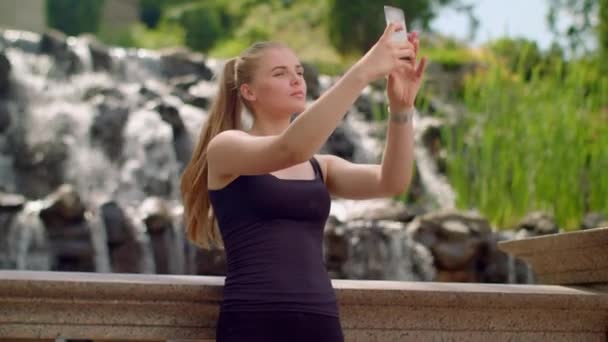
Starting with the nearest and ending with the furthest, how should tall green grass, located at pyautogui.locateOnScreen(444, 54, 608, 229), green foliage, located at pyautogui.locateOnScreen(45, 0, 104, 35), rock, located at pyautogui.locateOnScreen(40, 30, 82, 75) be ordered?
tall green grass, located at pyautogui.locateOnScreen(444, 54, 608, 229) → rock, located at pyautogui.locateOnScreen(40, 30, 82, 75) → green foliage, located at pyautogui.locateOnScreen(45, 0, 104, 35)

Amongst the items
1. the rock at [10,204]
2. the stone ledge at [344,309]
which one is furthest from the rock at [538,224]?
the stone ledge at [344,309]

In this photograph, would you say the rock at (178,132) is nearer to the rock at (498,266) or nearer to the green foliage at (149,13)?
the rock at (498,266)

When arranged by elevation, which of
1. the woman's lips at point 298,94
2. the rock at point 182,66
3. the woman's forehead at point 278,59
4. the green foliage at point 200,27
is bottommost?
the rock at point 182,66

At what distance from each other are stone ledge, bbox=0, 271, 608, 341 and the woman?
0.33 m

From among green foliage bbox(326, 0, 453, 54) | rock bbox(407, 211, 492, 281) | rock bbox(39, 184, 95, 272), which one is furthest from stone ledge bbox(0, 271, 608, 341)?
green foliage bbox(326, 0, 453, 54)

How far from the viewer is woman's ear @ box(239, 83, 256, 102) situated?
262 cm

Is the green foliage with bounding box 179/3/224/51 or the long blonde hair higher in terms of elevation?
the green foliage with bounding box 179/3/224/51

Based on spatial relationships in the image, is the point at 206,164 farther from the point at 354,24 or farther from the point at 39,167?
the point at 354,24

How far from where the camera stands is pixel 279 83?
2.58 m

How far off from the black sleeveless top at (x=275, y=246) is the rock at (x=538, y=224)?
25.5 feet

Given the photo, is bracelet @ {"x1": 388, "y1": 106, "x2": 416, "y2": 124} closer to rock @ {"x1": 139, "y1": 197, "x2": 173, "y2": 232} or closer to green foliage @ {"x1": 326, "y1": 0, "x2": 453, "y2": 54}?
rock @ {"x1": 139, "y1": 197, "x2": 173, "y2": 232}

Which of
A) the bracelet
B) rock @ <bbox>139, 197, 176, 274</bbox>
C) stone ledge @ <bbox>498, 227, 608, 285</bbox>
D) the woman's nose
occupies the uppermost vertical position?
the woman's nose

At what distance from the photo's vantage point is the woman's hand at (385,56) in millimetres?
2240

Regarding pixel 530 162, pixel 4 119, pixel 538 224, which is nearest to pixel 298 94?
pixel 538 224
